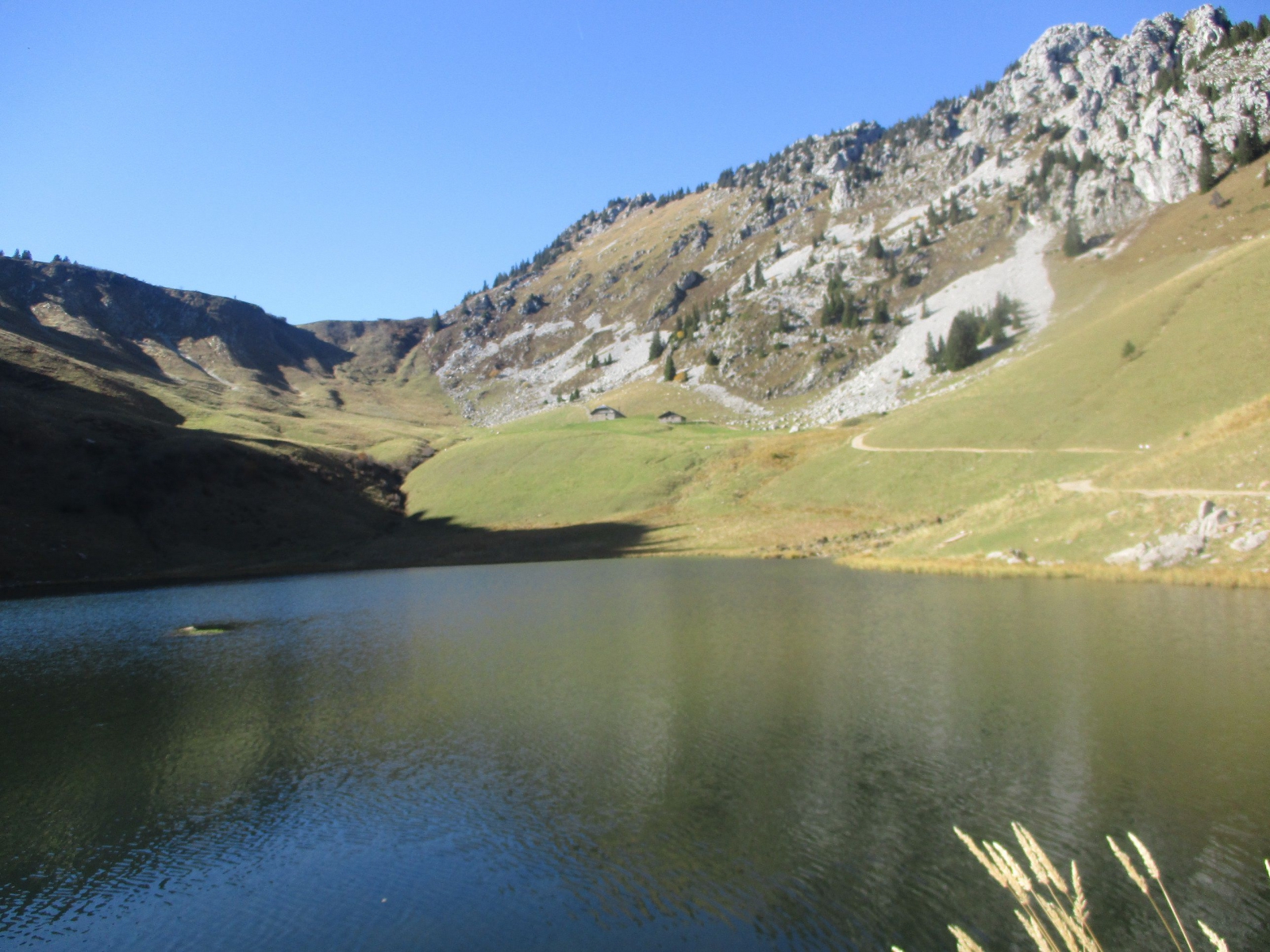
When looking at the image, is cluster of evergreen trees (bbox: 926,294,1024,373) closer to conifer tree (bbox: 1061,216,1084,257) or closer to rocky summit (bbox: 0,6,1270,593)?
rocky summit (bbox: 0,6,1270,593)

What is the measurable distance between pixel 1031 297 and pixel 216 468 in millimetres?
128117

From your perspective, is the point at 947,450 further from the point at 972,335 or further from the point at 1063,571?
the point at 972,335

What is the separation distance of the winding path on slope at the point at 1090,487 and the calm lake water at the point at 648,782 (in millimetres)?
9541

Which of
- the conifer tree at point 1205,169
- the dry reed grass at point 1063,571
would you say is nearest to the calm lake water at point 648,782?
the dry reed grass at point 1063,571

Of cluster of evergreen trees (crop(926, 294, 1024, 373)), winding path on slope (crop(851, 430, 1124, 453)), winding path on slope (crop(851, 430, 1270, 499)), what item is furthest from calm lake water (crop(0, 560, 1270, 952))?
cluster of evergreen trees (crop(926, 294, 1024, 373))

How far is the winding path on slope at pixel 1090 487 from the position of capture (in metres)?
42.0

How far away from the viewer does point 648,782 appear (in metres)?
17.8

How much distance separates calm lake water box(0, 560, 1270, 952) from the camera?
12.6 m

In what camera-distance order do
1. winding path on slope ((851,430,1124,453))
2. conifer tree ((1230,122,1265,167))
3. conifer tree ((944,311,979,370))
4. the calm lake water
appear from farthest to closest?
conifer tree ((1230,122,1265,167)), conifer tree ((944,311,979,370)), winding path on slope ((851,430,1124,453)), the calm lake water

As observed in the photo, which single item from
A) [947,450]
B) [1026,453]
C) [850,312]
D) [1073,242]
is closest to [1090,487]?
[1026,453]

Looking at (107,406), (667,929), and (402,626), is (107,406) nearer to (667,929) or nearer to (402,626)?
(402,626)

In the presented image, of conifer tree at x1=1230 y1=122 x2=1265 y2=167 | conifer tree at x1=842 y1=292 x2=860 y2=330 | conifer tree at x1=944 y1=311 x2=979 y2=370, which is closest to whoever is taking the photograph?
conifer tree at x1=944 y1=311 x2=979 y2=370

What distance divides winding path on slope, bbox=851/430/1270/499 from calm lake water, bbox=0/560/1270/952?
9.54 meters

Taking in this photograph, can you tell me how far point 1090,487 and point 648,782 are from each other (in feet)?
154
